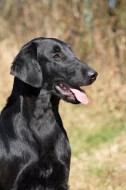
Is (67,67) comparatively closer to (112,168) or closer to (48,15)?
(112,168)

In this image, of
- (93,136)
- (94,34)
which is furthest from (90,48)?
(93,136)

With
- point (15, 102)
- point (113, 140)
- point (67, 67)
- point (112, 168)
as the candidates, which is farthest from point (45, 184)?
point (113, 140)

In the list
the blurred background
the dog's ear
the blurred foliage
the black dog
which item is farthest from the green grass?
the dog's ear

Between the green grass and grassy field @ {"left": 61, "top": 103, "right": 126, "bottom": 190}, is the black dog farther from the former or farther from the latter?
the green grass

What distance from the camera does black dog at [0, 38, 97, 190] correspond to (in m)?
4.08

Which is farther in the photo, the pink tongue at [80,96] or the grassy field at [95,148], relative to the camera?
the grassy field at [95,148]

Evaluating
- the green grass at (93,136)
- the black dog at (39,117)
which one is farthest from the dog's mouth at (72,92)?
the green grass at (93,136)

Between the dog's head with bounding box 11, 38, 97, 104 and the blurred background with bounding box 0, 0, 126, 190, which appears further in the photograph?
the blurred background with bounding box 0, 0, 126, 190

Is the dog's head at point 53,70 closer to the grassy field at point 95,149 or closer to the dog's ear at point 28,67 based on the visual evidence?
the dog's ear at point 28,67

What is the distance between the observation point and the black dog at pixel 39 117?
4.08 metres

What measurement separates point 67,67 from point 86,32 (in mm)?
5669

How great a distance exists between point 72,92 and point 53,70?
25cm

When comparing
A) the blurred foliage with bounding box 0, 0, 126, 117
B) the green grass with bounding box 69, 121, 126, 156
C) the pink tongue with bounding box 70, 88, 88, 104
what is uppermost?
the pink tongue with bounding box 70, 88, 88, 104

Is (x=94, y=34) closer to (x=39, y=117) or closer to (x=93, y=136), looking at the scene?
(x=93, y=136)
